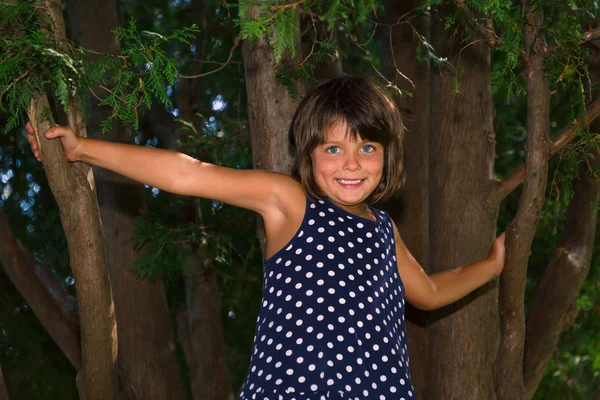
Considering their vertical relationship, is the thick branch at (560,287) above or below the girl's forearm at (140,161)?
below

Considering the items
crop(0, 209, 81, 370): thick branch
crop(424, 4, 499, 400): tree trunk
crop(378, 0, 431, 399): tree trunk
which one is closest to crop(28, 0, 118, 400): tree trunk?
crop(0, 209, 81, 370): thick branch

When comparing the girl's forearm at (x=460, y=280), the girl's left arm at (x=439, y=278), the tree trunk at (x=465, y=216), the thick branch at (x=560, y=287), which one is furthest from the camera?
the thick branch at (x=560, y=287)

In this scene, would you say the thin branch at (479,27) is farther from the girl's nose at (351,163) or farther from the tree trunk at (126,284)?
the tree trunk at (126,284)

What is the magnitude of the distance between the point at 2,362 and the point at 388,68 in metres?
3.90

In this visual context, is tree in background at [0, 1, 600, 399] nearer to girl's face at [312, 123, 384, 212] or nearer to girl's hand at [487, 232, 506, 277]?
girl's hand at [487, 232, 506, 277]

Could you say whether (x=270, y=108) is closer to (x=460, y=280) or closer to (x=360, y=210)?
(x=360, y=210)

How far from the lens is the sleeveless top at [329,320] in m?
3.19

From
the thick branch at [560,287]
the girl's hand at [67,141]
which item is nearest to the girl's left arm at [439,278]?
the girl's hand at [67,141]

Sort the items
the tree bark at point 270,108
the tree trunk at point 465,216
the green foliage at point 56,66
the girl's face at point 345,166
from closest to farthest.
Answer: the green foliage at point 56,66, the girl's face at point 345,166, the tree bark at point 270,108, the tree trunk at point 465,216

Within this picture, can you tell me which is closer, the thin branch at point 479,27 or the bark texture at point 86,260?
the bark texture at point 86,260

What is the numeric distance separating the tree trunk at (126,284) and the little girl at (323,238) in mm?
2816

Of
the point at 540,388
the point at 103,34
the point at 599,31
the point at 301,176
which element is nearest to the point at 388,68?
the point at 103,34

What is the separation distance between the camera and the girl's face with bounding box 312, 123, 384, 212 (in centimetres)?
345

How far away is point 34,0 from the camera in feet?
10.7
